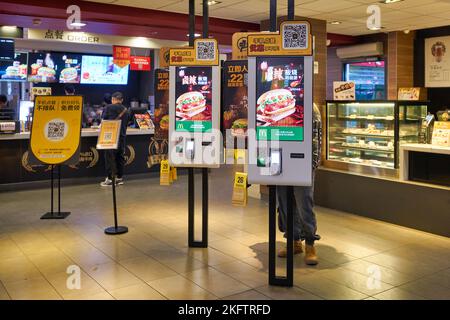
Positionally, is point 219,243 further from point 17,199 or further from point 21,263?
point 17,199

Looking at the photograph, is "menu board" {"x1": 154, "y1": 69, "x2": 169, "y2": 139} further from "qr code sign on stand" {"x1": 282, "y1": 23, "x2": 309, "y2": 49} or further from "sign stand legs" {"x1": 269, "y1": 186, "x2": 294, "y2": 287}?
"qr code sign on stand" {"x1": 282, "y1": 23, "x2": 309, "y2": 49}

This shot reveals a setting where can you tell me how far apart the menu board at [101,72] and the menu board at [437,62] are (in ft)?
25.1

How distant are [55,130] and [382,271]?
4618 millimetres

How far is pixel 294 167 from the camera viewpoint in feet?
12.3

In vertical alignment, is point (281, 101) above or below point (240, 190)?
above

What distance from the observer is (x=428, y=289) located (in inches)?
152

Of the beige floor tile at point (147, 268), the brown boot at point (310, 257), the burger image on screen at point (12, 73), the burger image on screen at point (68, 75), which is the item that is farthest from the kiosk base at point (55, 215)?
the burger image on screen at point (68, 75)

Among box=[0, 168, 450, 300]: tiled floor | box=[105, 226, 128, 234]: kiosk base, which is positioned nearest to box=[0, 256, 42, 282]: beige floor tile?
box=[0, 168, 450, 300]: tiled floor

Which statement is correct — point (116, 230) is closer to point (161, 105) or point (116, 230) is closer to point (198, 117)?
point (161, 105)

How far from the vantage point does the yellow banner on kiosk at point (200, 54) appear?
15.1 ft

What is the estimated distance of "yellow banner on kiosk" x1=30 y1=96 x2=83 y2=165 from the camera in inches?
253

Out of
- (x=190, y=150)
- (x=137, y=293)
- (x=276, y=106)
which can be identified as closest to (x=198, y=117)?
(x=190, y=150)

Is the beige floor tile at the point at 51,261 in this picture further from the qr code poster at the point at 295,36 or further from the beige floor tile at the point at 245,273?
the qr code poster at the point at 295,36
